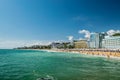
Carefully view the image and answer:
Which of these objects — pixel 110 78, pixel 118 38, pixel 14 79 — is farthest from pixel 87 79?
pixel 118 38

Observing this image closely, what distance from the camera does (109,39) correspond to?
599 feet

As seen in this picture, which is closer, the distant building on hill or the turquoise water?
the turquoise water

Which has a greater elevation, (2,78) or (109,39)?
(109,39)

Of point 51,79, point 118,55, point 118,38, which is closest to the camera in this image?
point 51,79

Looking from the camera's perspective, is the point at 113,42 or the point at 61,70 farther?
the point at 113,42

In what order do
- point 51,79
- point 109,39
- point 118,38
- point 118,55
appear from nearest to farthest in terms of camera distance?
point 51,79 → point 118,55 → point 118,38 → point 109,39

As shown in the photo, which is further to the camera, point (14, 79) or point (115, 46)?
point (115, 46)

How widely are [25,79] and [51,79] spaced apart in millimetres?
4404

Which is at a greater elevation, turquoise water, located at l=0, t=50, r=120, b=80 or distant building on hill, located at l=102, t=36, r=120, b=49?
distant building on hill, located at l=102, t=36, r=120, b=49

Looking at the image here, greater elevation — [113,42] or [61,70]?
[113,42]

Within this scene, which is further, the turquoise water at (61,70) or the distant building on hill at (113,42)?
the distant building on hill at (113,42)

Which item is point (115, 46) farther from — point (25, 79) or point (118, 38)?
point (25, 79)

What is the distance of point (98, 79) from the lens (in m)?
30.3

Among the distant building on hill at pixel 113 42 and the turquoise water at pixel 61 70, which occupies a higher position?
the distant building on hill at pixel 113 42
